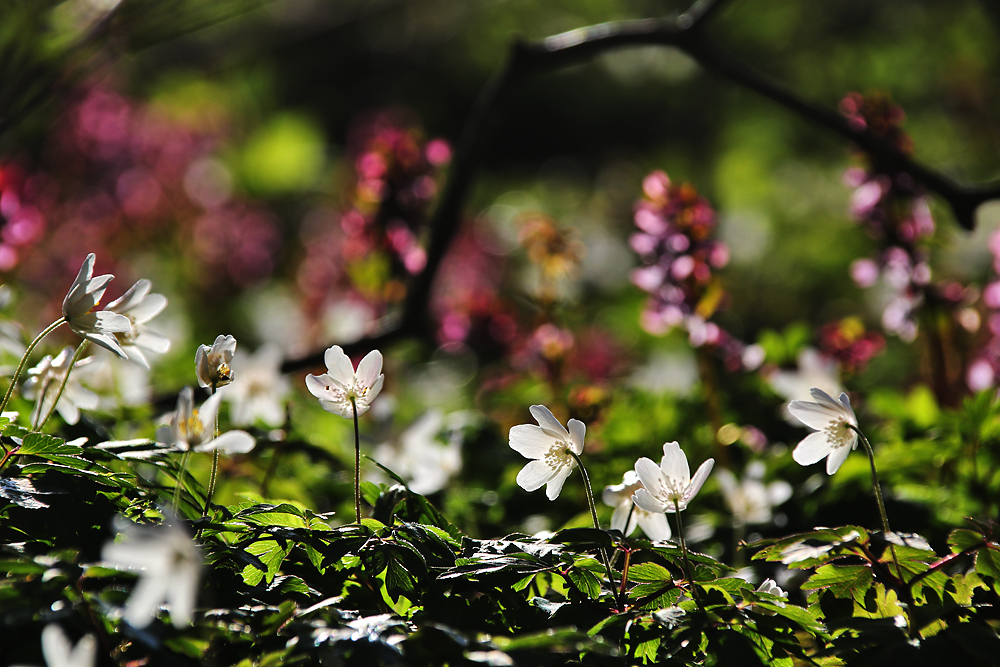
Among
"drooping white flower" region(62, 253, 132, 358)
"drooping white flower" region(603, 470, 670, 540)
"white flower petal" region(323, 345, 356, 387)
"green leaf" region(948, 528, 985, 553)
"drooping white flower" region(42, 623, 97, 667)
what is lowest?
"drooping white flower" region(603, 470, 670, 540)

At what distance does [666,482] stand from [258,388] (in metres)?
0.89

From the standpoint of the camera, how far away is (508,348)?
2.23 metres

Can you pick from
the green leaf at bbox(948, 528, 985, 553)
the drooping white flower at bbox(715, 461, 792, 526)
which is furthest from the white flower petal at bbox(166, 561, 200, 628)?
the drooping white flower at bbox(715, 461, 792, 526)

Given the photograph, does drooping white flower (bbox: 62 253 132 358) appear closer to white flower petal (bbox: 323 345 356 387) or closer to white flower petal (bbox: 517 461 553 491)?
white flower petal (bbox: 323 345 356 387)

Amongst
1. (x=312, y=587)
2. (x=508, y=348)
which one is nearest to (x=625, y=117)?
(x=508, y=348)

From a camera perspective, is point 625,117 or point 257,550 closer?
point 257,550

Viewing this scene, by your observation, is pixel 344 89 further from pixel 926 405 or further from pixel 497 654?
pixel 497 654

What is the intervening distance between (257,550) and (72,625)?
7.5 inches

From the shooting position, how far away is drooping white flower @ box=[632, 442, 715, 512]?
0.84 m

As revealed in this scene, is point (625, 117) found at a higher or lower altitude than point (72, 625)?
lower

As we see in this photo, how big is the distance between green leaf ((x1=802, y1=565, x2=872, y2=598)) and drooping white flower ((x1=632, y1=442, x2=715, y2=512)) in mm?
158

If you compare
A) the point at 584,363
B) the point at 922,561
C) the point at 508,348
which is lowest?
the point at 584,363

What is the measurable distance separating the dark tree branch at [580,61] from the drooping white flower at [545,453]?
2.71ft

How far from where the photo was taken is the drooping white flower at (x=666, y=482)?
2.76 feet
